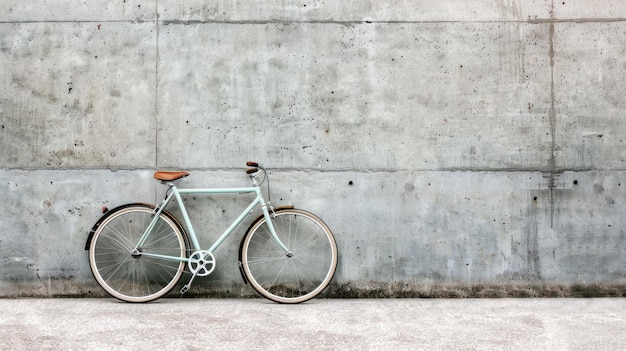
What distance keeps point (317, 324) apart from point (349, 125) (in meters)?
1.96

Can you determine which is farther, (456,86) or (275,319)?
(456,86)

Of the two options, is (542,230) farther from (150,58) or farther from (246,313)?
(150,58)

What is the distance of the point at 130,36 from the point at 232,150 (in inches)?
58.0

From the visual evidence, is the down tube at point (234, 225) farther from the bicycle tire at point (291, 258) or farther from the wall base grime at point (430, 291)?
the wall base grime at point (430, 291)

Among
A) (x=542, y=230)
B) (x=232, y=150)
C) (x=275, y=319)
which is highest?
(x=232, y=150)

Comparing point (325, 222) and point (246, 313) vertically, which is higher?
point (325, 222)

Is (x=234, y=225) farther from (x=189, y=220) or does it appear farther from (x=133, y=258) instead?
(x=133, y=258)

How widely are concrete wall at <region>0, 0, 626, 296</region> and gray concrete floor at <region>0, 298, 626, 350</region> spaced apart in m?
0.40

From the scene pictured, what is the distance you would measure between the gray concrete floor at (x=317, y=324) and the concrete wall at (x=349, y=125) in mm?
397

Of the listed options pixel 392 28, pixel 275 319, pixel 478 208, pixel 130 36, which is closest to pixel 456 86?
pixel 392 28

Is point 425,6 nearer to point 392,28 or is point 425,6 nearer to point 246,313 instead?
point 392,28

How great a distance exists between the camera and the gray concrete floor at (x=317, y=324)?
4.28 metres

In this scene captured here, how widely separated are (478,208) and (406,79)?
143cm

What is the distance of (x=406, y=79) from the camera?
5.71 meters
